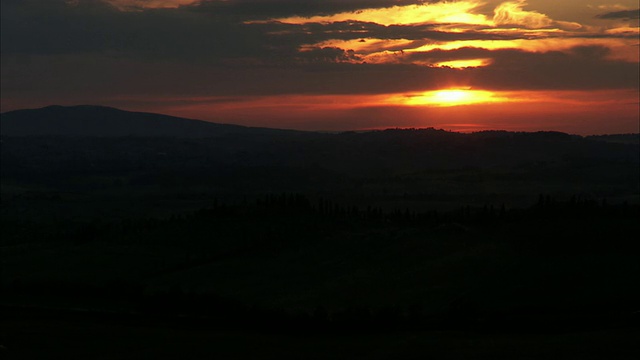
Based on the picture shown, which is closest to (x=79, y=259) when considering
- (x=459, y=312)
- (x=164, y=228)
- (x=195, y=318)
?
(x=164, y=228)

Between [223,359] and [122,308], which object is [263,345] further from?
[122,308]

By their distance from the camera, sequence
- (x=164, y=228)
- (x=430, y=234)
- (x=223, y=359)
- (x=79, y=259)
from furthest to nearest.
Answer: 1. (x=164, y=228)
2. (x=79, y=259)
3. (x=430, y=234)
4. (x=223, y=359)

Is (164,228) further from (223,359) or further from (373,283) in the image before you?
(223,359)

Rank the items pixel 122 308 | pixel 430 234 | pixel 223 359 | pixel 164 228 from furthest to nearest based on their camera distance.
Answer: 1. pixel 164 228
2. pixel 430 234
3. pixel 122 308
4. pixel 223 359

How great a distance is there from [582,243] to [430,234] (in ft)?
73.4

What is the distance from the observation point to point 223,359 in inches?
2181

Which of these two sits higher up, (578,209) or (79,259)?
(578,209)

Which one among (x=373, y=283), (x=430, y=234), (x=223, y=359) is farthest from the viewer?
(x=430, y=234)

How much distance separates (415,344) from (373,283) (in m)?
41.4

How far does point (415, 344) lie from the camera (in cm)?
A: 5625

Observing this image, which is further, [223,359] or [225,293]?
[225,293]

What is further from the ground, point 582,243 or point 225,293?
point 582,243

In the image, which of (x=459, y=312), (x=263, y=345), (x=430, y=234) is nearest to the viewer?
(x=263, y=345)

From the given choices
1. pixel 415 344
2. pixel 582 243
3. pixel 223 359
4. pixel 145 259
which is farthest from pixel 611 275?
pixel 145 259
